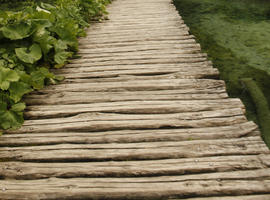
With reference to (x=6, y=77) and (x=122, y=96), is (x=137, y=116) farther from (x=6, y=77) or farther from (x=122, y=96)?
(x=6, y=77)

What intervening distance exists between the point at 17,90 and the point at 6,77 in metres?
0.16

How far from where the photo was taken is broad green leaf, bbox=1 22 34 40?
3.02 m

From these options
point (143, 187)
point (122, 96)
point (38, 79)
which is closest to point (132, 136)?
point (143, 187)

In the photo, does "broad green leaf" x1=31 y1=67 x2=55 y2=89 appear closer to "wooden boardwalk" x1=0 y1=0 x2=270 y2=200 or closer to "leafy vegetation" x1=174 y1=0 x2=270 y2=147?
"wooden boardwalk" x1=0 y1=0 x2=270 y2=200

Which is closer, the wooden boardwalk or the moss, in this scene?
the wooden boardwalk

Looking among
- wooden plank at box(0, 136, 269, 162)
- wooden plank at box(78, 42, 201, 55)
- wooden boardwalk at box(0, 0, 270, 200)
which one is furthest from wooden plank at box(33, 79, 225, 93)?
wooden plank at box(78, 42, 201, 55)

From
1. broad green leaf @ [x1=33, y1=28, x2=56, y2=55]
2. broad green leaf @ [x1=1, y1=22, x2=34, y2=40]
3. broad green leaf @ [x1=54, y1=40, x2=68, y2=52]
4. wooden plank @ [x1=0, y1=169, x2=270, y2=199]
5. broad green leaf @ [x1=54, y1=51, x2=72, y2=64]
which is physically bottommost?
wooden plank @ [x1=0, y1=169, x2=270, y2=199]

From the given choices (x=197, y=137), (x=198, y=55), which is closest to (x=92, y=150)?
(x=197, y=137)

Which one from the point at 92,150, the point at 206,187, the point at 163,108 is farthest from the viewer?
Result: the point at 163,108

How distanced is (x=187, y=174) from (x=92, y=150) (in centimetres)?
74

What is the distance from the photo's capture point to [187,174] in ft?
6.19

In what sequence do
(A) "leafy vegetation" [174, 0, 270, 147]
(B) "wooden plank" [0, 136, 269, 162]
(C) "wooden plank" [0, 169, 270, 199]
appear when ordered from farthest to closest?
(A) "leafy vegetation" [174, 0, 270, 147] < (B) "wooden plank" [0, 136, 269, 162] < (C) "wooden plank" [0, 169, 270, 199]

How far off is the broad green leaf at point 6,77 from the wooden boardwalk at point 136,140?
1.10 feet

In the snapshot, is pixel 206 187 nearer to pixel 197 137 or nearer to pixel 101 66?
pixel 197 137
